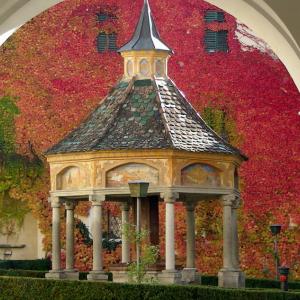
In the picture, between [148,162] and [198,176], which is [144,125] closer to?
[148,162]

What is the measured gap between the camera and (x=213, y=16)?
33.3m

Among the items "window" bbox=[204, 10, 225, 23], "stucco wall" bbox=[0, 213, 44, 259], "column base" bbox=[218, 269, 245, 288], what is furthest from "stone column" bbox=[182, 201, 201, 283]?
"window" bbox=[204, 10, 225, 23]

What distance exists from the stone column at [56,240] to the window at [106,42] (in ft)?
32.5

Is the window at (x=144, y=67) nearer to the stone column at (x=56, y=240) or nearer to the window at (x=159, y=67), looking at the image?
the window at (x=159, y=67)

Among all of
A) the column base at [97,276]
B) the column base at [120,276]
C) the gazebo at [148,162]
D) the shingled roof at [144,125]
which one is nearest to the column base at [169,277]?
the gazebo at [148,162]

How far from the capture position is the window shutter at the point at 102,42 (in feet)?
110

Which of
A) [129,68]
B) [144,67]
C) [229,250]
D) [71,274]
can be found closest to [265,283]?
[229,250]

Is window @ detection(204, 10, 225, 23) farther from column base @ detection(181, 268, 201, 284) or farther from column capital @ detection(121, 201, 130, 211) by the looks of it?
column base @ detection(181, 268, 201, 284)

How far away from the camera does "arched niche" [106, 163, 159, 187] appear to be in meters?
23.3

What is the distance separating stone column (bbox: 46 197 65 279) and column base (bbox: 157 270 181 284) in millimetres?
2455

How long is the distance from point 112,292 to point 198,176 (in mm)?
4245

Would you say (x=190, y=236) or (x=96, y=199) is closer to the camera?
(x=96, y=199)

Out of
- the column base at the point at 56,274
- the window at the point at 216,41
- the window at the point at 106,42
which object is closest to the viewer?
the column base at the point at 56,274

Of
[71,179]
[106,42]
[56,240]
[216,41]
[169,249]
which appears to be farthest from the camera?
[106,42]
